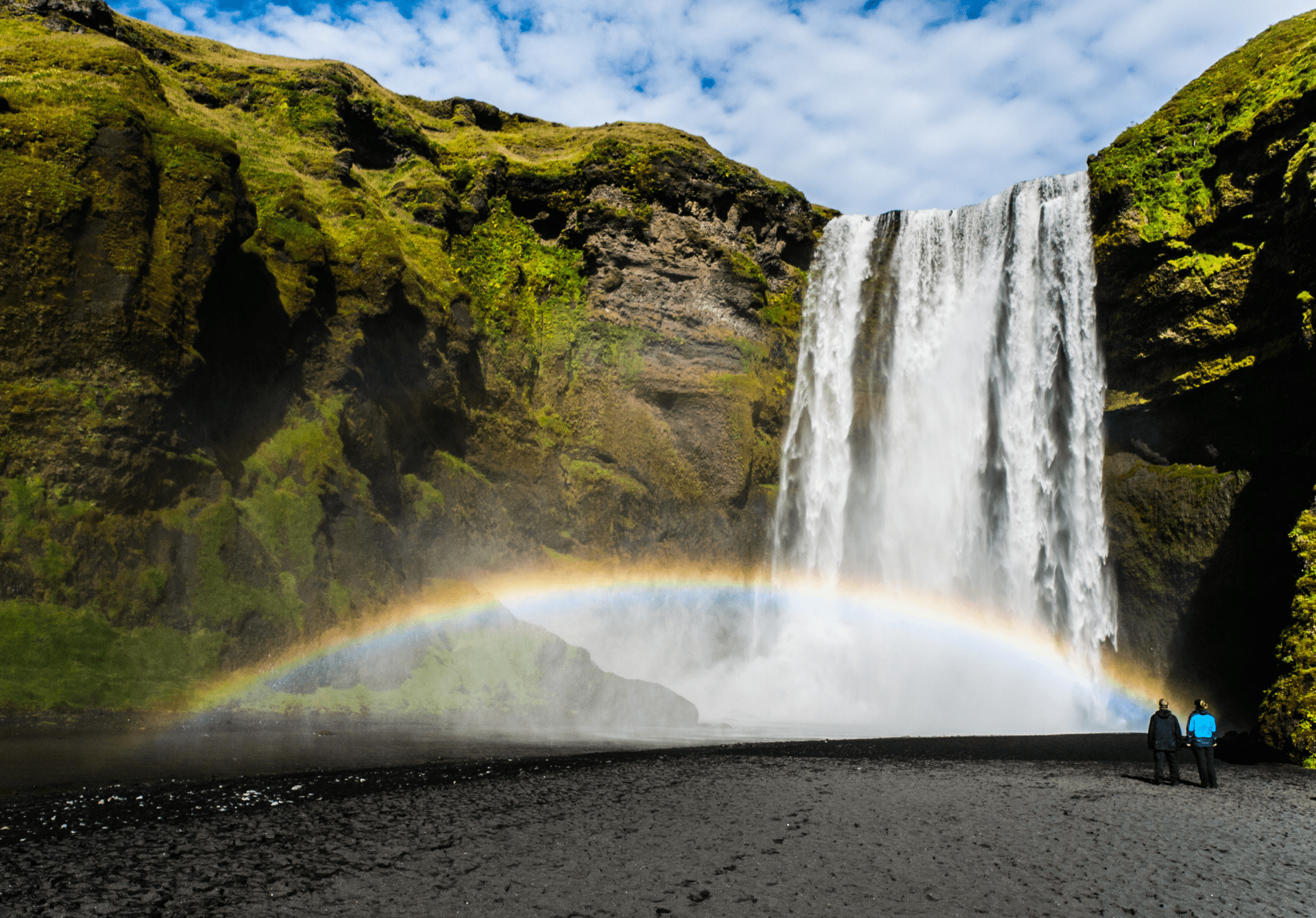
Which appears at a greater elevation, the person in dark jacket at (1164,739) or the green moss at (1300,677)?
the green moss at (1300,677)

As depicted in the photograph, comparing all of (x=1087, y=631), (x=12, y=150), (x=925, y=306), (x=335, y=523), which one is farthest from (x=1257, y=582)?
(x=12, y=150)

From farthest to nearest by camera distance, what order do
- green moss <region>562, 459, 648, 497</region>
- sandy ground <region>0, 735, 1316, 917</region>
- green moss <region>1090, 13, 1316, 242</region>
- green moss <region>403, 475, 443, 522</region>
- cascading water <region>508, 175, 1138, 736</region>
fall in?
1. green moss <region>562, 459, 648, 497</region>
2. cascading water <region>508, 175, 1138, 736</region>
3. green moss <region>403, 475, 443, 522</region>
4. green moss <region>1090, 13, 1316, 242</region>
5. sandy ground <region>0, 735, 1316, 917</region>

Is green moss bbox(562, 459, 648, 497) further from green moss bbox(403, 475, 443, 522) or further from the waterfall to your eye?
the waterfall

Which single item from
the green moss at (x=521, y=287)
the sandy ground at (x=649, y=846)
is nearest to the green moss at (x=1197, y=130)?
the green moss at (x=521, y=287)

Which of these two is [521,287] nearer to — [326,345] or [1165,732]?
[326,345]

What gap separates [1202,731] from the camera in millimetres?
13586

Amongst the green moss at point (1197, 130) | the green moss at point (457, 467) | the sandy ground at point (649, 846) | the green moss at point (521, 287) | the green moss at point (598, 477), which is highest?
the green moss at point (1197, 130)

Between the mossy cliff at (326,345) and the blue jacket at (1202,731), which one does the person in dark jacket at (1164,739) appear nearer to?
the blue jacket at (1202,731)

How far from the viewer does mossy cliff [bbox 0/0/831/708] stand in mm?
19266

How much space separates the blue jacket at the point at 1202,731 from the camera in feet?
44.5

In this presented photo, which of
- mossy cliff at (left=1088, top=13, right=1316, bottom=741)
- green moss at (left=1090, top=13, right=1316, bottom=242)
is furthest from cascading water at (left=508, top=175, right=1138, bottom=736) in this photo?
green moss at (left=1090, top=13, right=1316, bottom=242)

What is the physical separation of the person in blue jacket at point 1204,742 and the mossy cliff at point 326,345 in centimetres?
2153

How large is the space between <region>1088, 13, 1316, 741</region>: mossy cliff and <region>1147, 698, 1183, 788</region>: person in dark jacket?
604 inches

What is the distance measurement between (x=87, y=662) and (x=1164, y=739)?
22.1 meters
